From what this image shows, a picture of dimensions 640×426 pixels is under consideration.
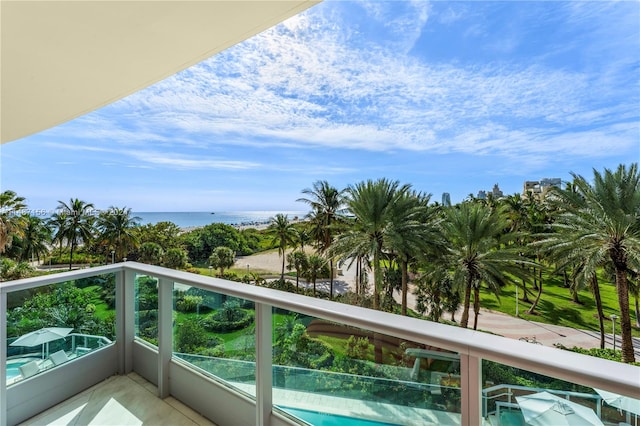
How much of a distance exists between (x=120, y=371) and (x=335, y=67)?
31.9 metres

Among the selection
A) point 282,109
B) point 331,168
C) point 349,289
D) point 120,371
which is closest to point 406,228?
point 349,289

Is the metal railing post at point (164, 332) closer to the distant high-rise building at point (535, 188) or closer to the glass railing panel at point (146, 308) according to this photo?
the glass railing panel at point (146, 308)

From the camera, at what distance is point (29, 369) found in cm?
165

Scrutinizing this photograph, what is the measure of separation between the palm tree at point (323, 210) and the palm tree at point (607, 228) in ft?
39.1

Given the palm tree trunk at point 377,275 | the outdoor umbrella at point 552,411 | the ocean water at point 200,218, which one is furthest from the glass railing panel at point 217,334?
the ocean water at point 200,218

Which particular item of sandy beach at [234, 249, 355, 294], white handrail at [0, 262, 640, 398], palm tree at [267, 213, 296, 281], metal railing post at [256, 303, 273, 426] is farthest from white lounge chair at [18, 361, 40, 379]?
palm tree at [267, 213, 296, 281]

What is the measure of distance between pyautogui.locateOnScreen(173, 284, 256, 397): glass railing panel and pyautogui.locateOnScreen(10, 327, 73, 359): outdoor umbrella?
0.69 m

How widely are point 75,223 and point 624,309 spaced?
32693mm

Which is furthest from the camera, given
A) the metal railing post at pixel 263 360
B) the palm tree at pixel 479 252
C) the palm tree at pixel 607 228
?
the palm tree at pixel 479 252

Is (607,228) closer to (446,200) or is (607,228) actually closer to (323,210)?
(446,200)

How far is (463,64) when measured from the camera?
29234 millimetres

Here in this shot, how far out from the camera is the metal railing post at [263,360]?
132 cm

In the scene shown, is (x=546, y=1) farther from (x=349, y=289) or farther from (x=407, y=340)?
(x=407, y=340)

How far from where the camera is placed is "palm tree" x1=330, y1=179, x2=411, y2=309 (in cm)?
1484
